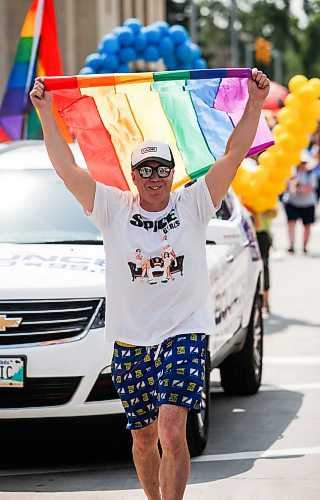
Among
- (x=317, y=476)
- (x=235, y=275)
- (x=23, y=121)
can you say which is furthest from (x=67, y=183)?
(x=23, y=121)

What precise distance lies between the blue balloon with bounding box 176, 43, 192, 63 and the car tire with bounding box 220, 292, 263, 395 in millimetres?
10868

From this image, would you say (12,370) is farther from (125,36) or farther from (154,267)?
(125,36)

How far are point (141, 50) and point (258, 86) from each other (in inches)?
568

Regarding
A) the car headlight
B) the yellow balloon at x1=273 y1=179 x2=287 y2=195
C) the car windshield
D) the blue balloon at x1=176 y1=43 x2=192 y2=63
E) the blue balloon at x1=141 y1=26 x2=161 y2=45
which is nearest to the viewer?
the car headlight

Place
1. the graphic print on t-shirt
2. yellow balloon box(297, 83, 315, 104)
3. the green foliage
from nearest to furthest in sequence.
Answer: the graphic print on t-shirt → yellow balloon box(297, 83, 315, 104) → the green foliage

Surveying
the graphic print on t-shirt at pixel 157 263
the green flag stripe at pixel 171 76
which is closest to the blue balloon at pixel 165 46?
the green flag stripe at pixel 171 76

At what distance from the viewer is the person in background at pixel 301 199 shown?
76.6 feet

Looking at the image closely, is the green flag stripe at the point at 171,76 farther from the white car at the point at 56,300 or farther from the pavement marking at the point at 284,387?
the pavement marking at the point at 284,387

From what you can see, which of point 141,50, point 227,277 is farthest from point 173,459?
point 141,50

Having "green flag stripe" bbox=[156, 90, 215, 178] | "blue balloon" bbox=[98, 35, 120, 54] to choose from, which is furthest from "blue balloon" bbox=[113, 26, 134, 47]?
"green flag stripe" bbox=[156, 90, 215, 178]

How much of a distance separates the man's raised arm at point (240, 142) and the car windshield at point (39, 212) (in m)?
2.15

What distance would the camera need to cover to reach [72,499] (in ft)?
22.6

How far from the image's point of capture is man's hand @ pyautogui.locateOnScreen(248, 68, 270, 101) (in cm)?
602

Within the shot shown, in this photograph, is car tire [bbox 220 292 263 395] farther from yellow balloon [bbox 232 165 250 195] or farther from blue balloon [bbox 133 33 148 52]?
blue balloon [bbox 133 33 148 52]
